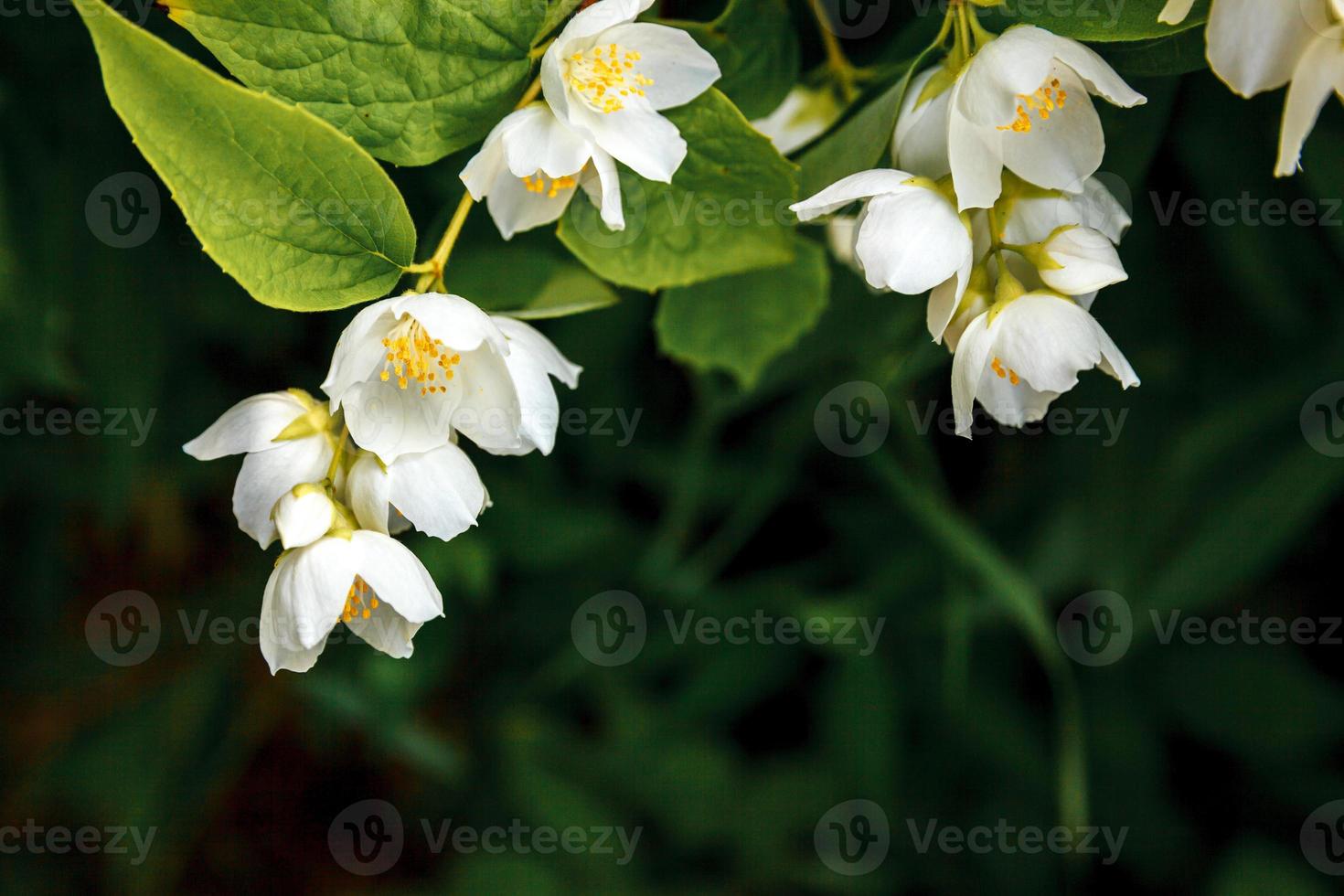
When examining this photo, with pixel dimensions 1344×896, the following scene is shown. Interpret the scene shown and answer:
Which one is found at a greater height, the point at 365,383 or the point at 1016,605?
the point at 365,383

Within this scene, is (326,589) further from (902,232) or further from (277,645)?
(902,232)

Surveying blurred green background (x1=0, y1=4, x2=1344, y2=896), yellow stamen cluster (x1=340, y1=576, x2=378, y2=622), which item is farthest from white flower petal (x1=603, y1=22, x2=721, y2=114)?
blurred green background (x1=0, y1=4, x2=1344, y2=896)

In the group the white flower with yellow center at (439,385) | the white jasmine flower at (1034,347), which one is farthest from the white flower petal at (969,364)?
the white flower with yellow center at (439,385)

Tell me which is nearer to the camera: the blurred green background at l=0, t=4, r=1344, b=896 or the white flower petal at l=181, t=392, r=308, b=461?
the white flower petal at l=181, t=392, r=308, b=461

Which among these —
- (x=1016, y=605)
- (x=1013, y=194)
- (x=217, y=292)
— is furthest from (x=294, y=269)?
(x=1016, y=605)

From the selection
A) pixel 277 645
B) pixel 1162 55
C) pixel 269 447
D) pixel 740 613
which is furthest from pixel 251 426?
pixel 740 613

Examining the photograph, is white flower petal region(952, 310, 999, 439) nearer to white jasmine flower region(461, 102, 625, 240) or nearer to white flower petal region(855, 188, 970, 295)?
white flower petal region(855, 188, 970, 295)

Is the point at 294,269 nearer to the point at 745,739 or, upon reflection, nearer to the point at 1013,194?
Result: the point at 1013,194
